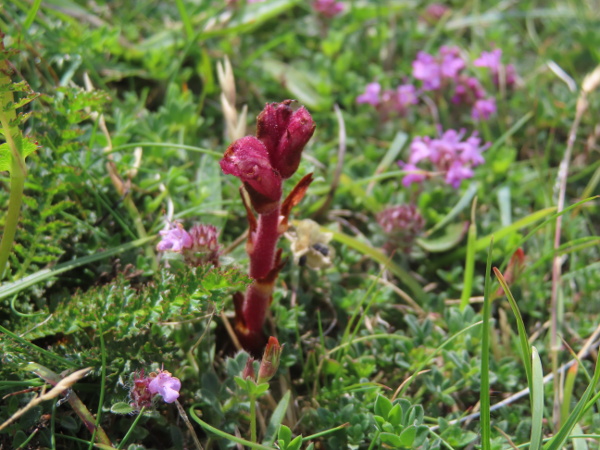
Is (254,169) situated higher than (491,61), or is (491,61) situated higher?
(254,169)

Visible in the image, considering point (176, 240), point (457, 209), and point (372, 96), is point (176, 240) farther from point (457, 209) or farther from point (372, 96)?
point (372, 96)

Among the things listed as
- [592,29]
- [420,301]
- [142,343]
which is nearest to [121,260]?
[142,343]

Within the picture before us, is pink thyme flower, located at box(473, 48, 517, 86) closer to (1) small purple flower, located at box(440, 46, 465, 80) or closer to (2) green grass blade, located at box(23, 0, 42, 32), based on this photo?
(1) small purple flower, located at box(440, 46, 465, 80)

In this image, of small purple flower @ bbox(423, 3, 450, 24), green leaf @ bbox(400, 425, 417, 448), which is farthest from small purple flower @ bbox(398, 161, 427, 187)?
small purple flower @ bbox(423, 3, 450, 24)

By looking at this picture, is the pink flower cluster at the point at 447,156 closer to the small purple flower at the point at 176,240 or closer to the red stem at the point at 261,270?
the red stem at the point at 261,270

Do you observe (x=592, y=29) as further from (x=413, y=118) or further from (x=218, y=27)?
(x=218, y=27)

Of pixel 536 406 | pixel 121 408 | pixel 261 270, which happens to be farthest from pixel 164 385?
pixel 536 406
